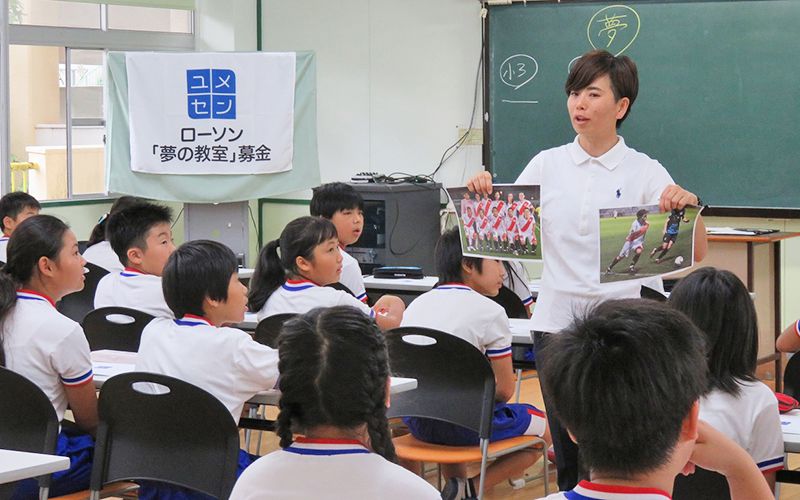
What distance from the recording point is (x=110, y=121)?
22.7ft

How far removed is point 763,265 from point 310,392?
4.55 metres

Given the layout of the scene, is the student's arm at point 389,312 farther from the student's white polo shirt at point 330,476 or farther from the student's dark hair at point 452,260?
the student's white polo shirt at point 330,476

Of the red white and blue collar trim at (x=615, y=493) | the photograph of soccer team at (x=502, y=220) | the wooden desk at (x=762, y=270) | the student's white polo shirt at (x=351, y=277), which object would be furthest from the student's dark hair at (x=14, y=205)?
the red white and blue collar trim at (x=615, y=493)

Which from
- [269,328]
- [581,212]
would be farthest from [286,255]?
[581,212]

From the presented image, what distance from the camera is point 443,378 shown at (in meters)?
2.91

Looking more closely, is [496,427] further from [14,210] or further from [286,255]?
[14,210]

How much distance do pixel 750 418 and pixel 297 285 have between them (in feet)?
6.03

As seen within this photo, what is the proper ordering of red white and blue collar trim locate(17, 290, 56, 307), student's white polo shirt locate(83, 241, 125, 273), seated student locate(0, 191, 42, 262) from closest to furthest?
red white and blue collar trim locate(17, 290, 56, 307)
student's white polo shirt locate(83, 241, 125, 273)
seated student locate(0, 191, 42, 262)

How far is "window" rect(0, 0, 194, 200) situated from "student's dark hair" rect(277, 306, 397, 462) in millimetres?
6019

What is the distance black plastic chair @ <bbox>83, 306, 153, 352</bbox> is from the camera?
3.38m

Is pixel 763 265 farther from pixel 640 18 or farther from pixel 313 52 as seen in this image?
pixel 313 52

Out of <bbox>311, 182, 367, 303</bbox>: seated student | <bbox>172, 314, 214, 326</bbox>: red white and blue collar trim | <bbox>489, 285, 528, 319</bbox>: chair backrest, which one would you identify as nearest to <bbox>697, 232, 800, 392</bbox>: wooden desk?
<bbox>489, 285, 528, 319</bbox>: chair backrest

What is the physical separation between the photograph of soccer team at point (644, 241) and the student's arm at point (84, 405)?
1.38 meters

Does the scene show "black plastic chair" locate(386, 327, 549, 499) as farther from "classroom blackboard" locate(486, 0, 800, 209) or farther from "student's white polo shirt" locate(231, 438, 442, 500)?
"classroom blackboard" locate(486, 0, 800, 209)
